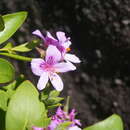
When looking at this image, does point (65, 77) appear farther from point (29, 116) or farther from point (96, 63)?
point (29, 116)

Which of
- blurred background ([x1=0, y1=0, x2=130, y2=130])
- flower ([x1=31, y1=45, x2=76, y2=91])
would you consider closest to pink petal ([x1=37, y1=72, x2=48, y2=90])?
flower ([x1=31, y1=45, x2=76, y2=91])

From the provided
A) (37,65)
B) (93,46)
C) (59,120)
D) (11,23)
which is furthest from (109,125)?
(93,46)

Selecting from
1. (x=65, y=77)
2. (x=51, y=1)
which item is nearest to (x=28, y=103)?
(x=65, y=77)

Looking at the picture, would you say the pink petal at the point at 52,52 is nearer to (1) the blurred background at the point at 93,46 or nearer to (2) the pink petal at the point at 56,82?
(2) the pink petal at the point at 56,82

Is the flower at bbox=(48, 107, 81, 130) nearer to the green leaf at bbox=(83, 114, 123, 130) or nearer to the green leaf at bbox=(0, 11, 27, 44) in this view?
the green leaf at bbox=(83, 114, 123, 130)

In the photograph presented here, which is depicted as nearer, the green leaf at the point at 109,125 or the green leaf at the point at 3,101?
the green leaf at the point at 3,101

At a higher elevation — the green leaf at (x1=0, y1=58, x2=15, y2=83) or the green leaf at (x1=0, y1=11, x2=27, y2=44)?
the green leaf at (x1=0, y1=11, x2=27, y2=44)

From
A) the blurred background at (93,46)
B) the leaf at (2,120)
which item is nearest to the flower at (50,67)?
the leaf at (2,120)
